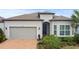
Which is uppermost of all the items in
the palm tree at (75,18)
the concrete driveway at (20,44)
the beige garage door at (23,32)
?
the palm tree at (75,18)

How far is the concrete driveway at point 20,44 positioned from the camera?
44.1 inches

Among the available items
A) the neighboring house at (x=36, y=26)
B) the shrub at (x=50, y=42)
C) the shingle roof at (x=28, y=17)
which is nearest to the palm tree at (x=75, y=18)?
the neighboring house at (x=36, y=26)

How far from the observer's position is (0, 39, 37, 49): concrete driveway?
1121 mm

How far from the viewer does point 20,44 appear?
112 centimetres

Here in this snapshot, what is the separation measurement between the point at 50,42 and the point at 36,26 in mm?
190

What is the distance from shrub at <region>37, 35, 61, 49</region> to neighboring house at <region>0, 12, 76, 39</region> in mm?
41

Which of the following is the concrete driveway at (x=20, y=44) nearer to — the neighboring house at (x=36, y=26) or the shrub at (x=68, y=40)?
the neighboring house at (x=36, y=26)

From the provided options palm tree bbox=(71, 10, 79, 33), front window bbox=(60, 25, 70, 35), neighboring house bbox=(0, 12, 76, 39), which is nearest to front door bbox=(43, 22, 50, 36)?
neighboring house bbox=(0, 12, 76, 39)

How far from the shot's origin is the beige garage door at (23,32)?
112 cm

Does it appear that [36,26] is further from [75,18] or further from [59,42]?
[75,18]

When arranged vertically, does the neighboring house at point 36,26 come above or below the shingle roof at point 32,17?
below
